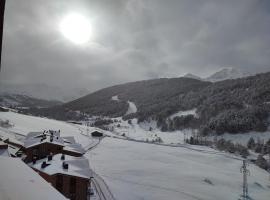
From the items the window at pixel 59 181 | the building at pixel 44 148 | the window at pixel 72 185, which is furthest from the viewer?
the building at pixel 44 148

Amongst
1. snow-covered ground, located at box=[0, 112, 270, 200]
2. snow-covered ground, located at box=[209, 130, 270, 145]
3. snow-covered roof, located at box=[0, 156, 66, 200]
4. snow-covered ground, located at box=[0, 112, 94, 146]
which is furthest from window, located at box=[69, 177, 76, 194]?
snow-covered ground, located at box=[209, 130, 270, 145]

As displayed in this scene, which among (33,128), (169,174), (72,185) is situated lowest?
(169,174)

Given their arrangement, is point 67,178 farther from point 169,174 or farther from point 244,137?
point 244,137

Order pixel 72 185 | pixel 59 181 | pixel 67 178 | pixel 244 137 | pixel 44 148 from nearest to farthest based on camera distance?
pixel 59 181, pixel 67 178, pixel 72 185, pixel 44 148, pixel 244 137

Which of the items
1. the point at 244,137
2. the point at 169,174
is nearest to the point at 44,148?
the point at 169,174

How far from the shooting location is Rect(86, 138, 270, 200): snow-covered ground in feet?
201

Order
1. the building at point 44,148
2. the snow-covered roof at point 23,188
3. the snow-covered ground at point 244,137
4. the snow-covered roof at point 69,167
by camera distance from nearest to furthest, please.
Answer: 1. the snow-covered roof at point 23,188
2. the snow-covered roof at point 69,167
3. the building at point 44,148
4. the snow-covered ground at point 244,137

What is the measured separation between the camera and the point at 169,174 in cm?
7812

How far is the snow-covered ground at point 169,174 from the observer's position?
61.2m

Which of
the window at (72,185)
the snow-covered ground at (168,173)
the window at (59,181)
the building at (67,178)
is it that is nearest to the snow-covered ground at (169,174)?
the snow-covered ground at (168,173)

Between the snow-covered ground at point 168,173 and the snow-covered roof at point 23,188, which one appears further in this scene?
the snow-covered ground at point 168,173

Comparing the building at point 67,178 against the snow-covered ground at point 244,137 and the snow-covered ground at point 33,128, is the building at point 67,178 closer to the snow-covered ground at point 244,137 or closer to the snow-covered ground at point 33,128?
the snow-covered ground at point 33,128

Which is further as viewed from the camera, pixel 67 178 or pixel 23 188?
pixel 67 178

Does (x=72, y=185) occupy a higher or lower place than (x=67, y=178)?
lower
